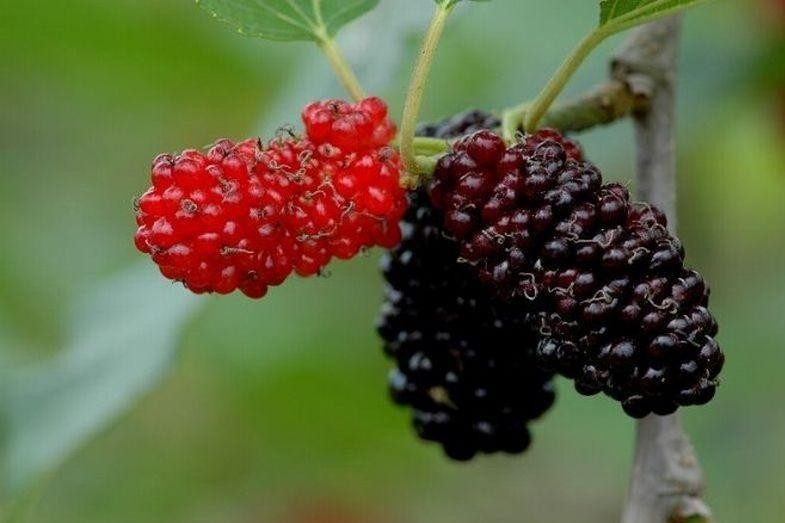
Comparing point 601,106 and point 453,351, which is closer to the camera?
point 453,351

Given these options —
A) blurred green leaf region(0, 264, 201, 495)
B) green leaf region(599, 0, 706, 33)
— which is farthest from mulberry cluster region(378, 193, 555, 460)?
blurred green leaf region(0, 264, 201, 495)

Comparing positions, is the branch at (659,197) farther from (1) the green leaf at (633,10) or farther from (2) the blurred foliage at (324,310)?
(2) the blurred foliage at (324,310)

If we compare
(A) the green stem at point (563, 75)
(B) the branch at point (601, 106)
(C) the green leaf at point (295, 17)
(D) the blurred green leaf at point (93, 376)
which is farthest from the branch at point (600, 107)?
(D) the blurred green leaf at point (93, 376)

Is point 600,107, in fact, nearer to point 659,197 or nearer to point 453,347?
point 659,197

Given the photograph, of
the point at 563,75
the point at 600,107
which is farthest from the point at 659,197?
the point at 563,75

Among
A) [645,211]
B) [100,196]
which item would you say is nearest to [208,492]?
[100,196]
